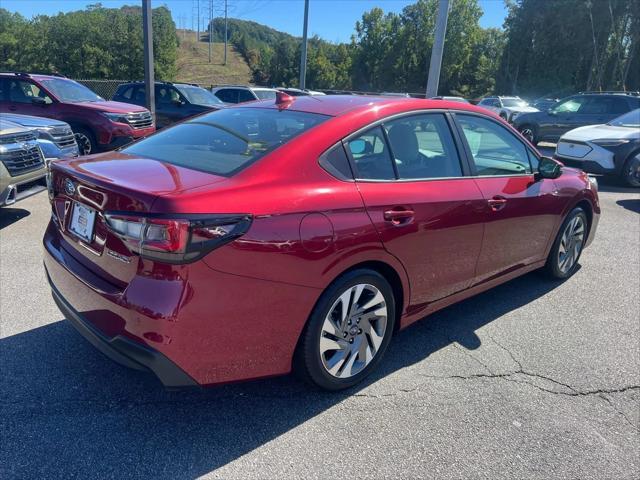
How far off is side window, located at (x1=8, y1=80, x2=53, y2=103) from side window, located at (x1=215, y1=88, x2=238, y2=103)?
30.1 ft

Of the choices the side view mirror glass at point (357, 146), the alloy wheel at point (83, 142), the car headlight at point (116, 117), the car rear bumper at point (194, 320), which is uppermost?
the side view mirror glass at point (357, 146)

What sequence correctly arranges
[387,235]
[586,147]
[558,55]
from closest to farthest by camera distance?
[387,235] → [586,147] → [558,55]

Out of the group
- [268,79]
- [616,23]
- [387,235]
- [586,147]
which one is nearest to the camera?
[387,235]

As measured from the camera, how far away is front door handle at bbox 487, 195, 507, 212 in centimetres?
356

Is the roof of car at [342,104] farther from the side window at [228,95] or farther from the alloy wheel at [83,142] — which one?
the side window at [228,95]

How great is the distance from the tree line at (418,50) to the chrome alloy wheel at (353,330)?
4547cm

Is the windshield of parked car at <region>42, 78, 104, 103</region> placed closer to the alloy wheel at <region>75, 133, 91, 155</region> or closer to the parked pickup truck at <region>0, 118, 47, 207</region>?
the alloy wheel at <region>75, 133, 91, 155</region>

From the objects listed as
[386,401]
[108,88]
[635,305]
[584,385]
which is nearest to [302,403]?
[386,401]

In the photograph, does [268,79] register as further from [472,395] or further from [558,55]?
[472,395]

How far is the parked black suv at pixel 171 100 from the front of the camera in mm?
13828

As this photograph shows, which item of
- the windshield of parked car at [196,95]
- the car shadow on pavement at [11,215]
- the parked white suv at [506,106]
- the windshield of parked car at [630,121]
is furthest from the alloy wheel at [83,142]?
the parked white suv at [506,106]

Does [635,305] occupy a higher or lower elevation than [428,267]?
lower

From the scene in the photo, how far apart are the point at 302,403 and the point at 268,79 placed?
207 feet

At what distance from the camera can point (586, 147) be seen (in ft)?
34.1
